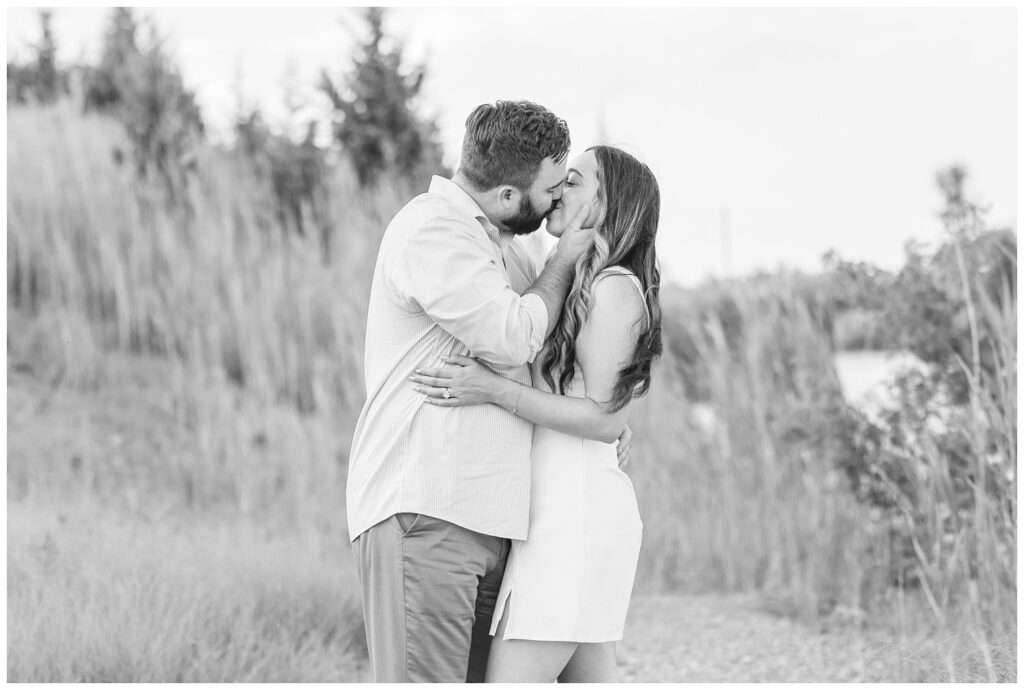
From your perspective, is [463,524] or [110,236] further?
[110,236]

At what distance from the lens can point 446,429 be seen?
2498mm

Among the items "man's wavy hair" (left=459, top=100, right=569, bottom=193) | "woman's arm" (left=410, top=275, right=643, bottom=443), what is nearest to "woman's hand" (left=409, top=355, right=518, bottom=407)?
"woman's arm" (left=410, top=275, right=643, bottom=443)

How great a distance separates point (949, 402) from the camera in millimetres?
5094

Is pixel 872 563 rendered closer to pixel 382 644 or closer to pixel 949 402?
pixel 949 402

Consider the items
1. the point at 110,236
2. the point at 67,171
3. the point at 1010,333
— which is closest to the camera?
the point at 1010,333

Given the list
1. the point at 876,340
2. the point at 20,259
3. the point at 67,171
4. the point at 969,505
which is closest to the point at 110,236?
the point at 20,259

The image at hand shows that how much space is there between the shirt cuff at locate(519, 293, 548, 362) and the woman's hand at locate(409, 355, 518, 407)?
11 centimetres

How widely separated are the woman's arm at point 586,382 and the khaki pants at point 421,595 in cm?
31

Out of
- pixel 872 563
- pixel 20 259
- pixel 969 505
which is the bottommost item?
pixel 872 563

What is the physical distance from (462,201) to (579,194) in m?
0.30

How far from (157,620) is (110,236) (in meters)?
5.44

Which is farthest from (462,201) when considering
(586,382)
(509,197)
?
(586,382)

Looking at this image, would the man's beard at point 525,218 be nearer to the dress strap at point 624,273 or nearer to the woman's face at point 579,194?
the woman's face at point 579,194

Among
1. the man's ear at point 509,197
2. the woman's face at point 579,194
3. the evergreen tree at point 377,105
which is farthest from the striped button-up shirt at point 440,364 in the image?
the evergreen tree at point 377,105
